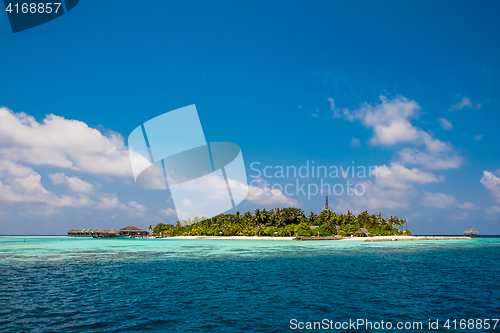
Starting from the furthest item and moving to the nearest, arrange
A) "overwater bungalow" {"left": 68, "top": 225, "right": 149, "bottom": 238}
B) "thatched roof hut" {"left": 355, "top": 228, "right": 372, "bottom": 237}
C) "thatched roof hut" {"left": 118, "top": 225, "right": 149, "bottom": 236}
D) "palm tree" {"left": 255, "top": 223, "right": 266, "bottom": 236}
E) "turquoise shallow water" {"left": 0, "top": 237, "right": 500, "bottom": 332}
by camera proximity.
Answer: "thatched roof hut" {"left": 118, "top": 225, "right": 149, "bottom": 236}, "overwater bungalow" {"left": 68, "top": 225, "right": 149, "bottom": 238}, "palm tree" {"left": 255, "top": 223, "right": 266, "bottom": 236}, "thatched roof hut" {"left": 355, "top": 228, "right": 372, "bottom": 237}, "turquoise shallow water" {"left": 0, "top": 237, "right": 500, "bottom": 332}

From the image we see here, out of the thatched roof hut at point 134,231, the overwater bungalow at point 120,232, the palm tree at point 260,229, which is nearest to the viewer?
the palm tree at point 260,229

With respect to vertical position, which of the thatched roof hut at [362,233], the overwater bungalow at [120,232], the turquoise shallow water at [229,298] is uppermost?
the turquoise shallow water at [229,298]

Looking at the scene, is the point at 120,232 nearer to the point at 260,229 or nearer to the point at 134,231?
the point at 134,231

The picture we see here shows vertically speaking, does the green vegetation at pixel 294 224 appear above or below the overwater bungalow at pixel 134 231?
above

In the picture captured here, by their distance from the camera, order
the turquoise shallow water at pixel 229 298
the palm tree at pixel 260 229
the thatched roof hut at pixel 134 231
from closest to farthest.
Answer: the turquoise shallow water at pixel 229 298
the palm tree at pixel 260 229
the thatched roof hut at pixel 134 231

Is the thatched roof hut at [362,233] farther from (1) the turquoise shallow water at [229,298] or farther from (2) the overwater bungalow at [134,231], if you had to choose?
(2) the overwater bungalow at [134,231]

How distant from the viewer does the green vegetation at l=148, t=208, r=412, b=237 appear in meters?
104

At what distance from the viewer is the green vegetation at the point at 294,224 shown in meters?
104

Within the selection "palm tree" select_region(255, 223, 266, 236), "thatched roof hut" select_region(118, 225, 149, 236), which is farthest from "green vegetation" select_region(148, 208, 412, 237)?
"thatched roof hut" select_region(118, 225, 149, 236)

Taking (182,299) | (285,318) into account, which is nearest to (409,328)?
(285,318)

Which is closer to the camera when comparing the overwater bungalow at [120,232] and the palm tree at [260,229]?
the palm tree at [260,229]

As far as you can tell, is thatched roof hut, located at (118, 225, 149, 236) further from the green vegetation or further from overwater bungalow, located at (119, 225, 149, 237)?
the green vegetation

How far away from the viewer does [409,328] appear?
42.2 ft

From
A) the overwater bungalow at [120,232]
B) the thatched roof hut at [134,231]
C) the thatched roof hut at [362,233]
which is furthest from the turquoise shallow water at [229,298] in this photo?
the overwater bungalow at [120,232]
